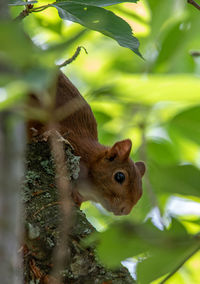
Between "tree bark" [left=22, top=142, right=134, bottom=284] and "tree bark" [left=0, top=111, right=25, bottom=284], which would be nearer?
"tree bark" [left=0, top=111, right=25, bottom=284]

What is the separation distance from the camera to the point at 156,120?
3.83 ft

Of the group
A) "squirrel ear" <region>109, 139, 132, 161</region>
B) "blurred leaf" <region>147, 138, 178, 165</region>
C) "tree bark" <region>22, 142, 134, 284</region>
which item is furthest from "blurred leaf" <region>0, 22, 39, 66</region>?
"squirrel ear" <region>109, 139, 132, 161</region>

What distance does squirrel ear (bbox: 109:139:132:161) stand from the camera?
91.2 inches

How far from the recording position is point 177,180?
0.91m

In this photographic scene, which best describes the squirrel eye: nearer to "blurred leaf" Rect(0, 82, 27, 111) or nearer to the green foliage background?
the green foliage background

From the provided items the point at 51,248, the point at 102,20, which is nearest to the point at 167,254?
the point at 102,20

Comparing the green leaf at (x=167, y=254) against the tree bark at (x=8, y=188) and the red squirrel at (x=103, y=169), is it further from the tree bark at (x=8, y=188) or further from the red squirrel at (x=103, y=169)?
the red squirrel at (x=103, y=169)

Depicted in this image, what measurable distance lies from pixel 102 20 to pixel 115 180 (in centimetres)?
157

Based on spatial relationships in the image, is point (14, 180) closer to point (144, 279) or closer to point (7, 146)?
point (7, 146)

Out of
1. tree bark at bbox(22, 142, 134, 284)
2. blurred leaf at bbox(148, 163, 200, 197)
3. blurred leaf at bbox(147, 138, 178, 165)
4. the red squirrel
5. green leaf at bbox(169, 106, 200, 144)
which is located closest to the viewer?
Result: blurred leaf at bbox(148, 163, 200, 197)

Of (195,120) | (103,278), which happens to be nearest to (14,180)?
(195,120)

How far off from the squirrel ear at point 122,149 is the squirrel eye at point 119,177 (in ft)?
0.29

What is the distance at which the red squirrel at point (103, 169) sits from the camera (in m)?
2.44

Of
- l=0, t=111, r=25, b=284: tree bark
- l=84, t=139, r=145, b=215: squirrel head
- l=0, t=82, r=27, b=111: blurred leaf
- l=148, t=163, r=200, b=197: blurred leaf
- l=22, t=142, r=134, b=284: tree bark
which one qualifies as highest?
l=0, t=82, r=27, b=111: blurred leaf
